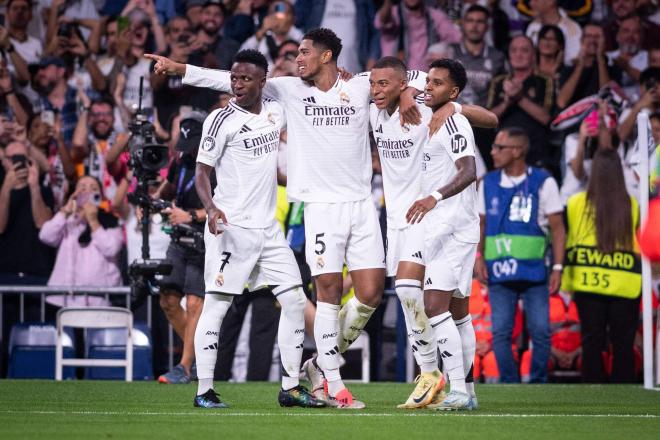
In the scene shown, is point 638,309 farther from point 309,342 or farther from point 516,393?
point 309,342

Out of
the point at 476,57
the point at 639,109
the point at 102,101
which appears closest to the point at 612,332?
the point at 639,109

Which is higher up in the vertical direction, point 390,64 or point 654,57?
point 654,57

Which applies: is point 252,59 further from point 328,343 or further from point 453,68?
point 328,343

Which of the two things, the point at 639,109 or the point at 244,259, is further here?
the point at 639,109

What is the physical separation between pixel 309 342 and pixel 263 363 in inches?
29.8

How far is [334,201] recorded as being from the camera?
9.70 metres

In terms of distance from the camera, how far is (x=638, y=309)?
14.0 metres

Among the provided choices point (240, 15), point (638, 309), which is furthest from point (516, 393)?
point (240, 15)

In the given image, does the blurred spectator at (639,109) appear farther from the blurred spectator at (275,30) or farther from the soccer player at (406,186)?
the soccer player at (406,186)

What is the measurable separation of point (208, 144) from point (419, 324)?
2.12 metres

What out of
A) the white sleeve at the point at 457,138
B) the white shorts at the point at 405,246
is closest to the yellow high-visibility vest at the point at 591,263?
the white shorts at the point at 405,246

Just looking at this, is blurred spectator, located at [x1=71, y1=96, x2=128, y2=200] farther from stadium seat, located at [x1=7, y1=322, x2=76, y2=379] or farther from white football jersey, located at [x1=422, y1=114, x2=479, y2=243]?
white football jersey, located at [x1=422, y1=114, x2=479, y2=243]

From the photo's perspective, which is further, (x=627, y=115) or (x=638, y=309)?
(x=627, y=115)

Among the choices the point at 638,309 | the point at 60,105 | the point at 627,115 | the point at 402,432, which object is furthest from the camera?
the point at 60,105
